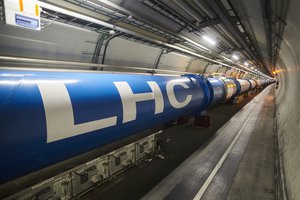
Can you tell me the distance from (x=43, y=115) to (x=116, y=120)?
959 mm

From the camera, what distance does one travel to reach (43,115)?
5.95 ft

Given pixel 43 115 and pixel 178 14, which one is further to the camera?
pixel 178 14

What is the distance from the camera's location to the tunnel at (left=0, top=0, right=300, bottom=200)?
6.12 feet

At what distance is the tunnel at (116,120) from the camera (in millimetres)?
1866

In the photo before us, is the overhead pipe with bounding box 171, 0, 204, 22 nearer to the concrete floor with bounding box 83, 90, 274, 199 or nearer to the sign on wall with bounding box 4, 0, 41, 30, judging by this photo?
the sign on wall with bounding box 4, 0, 41, 30

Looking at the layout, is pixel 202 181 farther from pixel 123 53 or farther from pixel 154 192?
pixel 123 53

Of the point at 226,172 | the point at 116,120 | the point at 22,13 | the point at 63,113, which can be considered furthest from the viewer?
the point at 226,172

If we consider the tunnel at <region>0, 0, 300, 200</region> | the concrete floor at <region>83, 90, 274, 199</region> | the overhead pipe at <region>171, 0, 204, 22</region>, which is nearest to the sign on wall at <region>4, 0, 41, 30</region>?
the tunnel at <region>0, 0, 300, 200</region>

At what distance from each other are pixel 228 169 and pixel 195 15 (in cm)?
416

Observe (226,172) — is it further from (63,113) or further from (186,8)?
(186,8)

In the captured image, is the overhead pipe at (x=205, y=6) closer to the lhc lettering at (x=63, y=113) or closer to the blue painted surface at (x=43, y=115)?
the blue painted surface at (x=43, y=115)

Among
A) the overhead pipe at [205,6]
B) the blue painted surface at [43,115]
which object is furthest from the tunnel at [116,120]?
the overhead pipe at [205,6]

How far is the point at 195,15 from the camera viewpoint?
5387mm

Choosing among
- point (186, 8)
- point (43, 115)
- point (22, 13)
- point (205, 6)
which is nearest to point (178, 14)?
point (186, 8)
